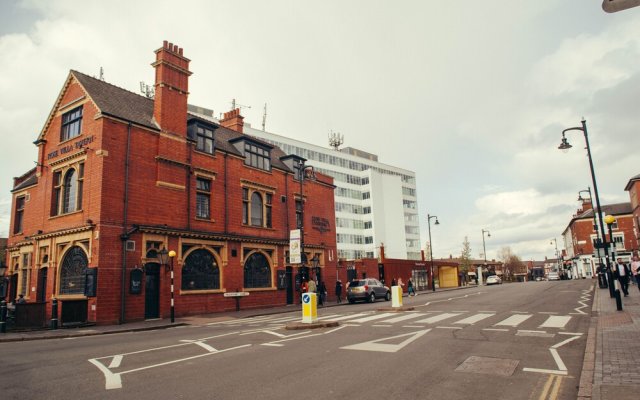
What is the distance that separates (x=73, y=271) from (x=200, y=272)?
6.35m

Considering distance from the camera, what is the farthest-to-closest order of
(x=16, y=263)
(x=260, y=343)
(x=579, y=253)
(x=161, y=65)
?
(x=579, y=253) < (x=16, y=263) < (x=161, y=65) < (x=260, y=343)

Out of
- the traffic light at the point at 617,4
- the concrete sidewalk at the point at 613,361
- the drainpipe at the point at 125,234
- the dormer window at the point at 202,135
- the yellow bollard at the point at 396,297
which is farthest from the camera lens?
the dormer window at the point at 202,135

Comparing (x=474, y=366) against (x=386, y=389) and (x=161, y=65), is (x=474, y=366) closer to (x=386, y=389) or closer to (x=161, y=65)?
(x=386, y=389)

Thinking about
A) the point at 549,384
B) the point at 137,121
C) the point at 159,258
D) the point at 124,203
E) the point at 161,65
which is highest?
the point at 161,65

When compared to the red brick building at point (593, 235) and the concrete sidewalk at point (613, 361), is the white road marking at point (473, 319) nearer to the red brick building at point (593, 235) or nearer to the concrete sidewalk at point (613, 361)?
the concrete sidewalk at point (613, 361)

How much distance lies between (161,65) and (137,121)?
13.2ft

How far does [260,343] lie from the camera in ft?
36.2

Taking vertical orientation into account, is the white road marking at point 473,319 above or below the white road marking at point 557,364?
above

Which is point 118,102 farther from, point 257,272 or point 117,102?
point 257,272

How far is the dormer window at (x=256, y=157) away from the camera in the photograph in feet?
97.1

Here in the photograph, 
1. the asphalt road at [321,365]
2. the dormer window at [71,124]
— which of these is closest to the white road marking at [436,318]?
the asphalt road at [321,365]

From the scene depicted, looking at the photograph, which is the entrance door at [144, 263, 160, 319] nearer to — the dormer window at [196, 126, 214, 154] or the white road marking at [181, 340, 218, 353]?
the dormer window at [196, 126, 214, 154]

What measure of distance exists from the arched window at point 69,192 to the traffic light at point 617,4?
2394cm

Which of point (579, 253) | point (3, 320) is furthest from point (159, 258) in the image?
point (579, 253)
